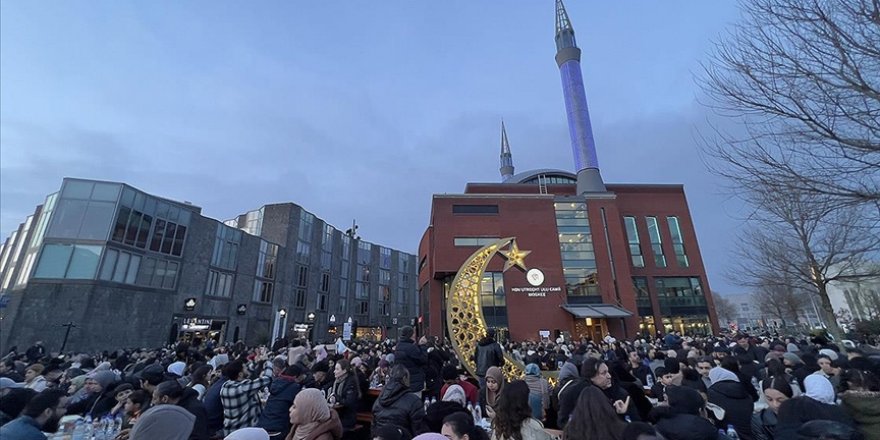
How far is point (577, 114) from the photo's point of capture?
4272 cm

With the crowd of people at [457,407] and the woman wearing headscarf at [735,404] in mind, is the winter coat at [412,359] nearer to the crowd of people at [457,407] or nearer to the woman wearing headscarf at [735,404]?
Answer: the crowd of people at [457,407]

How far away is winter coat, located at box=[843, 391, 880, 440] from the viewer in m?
3.54

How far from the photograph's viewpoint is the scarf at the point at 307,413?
3.71 metres

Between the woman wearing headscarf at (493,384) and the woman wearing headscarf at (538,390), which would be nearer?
the woman wearing headscarf at (493,384)

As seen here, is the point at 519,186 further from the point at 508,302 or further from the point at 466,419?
the point at 466,419

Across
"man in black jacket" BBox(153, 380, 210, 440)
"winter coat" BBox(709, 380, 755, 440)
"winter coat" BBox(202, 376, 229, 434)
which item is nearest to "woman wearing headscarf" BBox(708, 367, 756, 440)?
"winter coat" BBox(709, 380, 755, 440)

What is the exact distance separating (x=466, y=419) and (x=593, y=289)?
34.9 m

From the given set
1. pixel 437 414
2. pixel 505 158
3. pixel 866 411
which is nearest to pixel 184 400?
Answer: pixel 437 414

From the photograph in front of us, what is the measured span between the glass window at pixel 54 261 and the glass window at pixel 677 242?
51.7 meters

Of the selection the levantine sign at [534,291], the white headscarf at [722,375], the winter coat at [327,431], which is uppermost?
the levantine sign at [534,291]

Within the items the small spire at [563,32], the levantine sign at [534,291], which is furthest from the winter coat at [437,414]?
the small spire at [563,32]

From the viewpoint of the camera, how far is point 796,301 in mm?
34938

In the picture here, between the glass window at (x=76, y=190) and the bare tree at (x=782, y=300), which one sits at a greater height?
the glass window at (x=76, y=190)

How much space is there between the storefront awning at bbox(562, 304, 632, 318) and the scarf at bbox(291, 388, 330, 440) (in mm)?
30432
